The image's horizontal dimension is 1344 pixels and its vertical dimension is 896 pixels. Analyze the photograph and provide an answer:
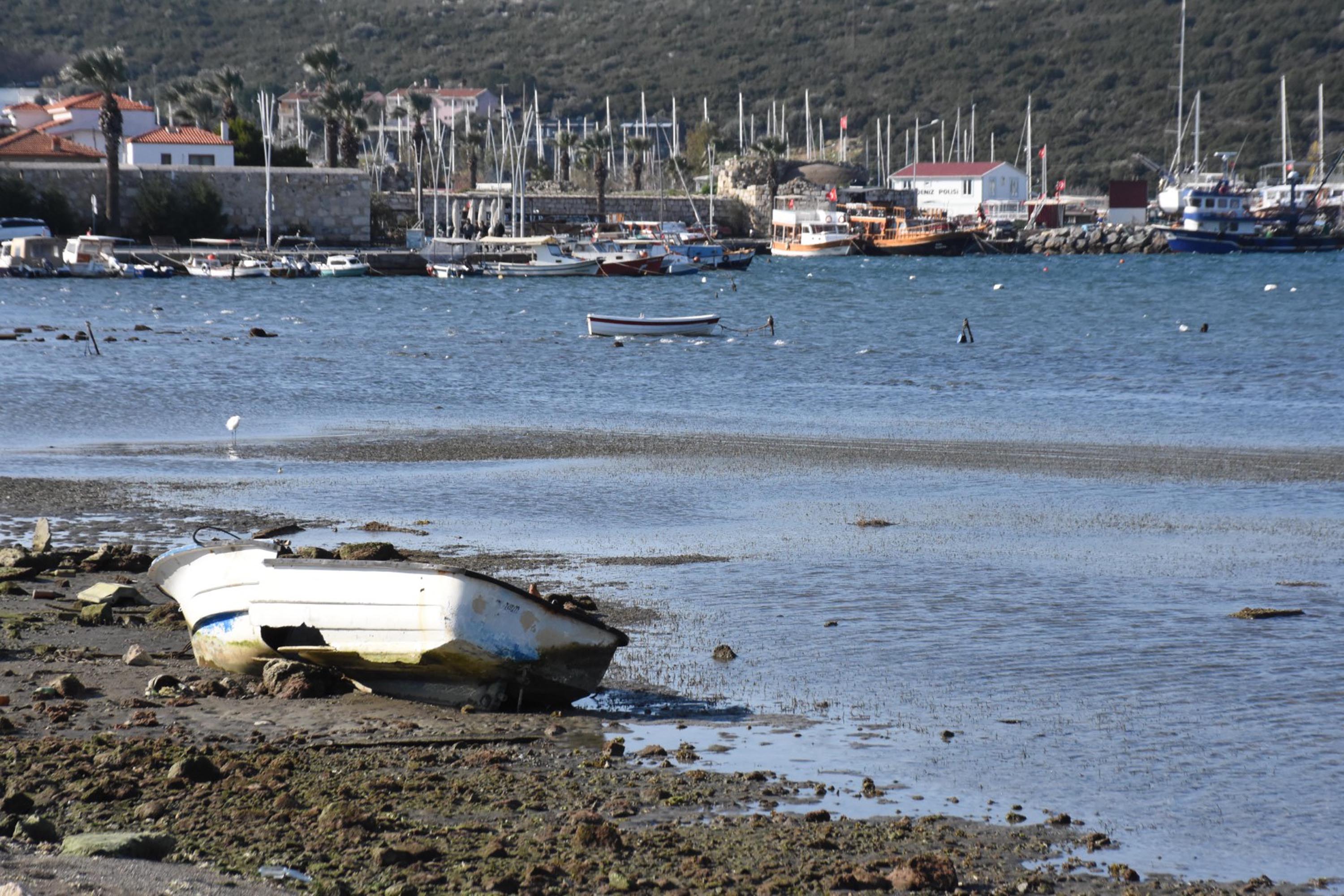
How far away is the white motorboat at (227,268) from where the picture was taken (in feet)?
238

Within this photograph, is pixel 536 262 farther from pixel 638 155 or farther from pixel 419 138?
pixel 638 155

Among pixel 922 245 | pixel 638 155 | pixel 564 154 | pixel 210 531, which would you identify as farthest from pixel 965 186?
pixel 210 531

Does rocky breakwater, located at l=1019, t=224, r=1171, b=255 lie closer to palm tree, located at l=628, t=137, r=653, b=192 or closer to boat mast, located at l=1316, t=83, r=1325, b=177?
boat mast, located at l=1316, t=83, r=1325, b=177

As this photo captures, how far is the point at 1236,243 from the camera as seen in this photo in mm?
108125

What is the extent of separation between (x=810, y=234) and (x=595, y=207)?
16590mm

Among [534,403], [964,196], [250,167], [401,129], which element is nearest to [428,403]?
[534,403]

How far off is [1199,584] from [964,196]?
126 m

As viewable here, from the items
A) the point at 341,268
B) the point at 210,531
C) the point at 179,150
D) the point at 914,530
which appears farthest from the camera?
the point at 179,150

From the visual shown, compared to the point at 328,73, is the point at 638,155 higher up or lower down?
lower down

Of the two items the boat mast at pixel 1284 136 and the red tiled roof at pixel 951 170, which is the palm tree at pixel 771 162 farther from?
the boat mast at pixel 1284 136

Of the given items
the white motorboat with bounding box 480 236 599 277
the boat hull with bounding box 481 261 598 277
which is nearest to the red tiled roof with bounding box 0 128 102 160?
the white motorboat with bounding box 480 236 599 277

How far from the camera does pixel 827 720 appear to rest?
870 cm

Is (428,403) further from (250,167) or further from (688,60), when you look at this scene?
(688,60)

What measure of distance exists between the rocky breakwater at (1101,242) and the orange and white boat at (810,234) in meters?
14.9
